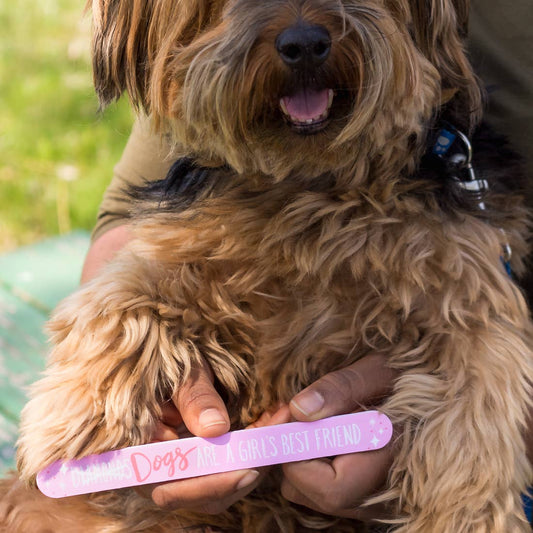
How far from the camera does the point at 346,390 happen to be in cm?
186

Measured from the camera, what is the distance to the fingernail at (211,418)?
5.88 feet

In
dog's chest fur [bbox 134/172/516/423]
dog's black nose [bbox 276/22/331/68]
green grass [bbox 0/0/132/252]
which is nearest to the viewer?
dog's black nose [bbox 276/22/331/68]

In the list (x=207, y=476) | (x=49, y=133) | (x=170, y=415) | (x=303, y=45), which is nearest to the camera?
(x=303, y=45)

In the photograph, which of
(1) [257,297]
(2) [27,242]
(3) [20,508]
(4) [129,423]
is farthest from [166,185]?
(2) [27,242]

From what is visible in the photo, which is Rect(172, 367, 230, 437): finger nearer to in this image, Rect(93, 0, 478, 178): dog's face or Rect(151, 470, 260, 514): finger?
Rect(151, 470, 260, 514): finger

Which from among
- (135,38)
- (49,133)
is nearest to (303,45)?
(135,38)

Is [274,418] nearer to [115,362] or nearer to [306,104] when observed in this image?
[115,362]

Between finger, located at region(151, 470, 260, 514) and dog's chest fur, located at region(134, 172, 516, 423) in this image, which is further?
dog's chest fur, located at region(134, 172, 516, 423)

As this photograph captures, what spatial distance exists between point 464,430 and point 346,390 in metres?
0.25

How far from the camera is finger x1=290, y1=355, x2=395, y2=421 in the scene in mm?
1812

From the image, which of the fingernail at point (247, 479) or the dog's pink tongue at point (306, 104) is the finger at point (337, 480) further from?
the dog's pink tongue at point (306, 104)

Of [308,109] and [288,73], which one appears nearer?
[288,73]

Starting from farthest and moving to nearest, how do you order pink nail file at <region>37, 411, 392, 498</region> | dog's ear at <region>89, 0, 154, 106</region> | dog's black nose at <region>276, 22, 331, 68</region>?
dog's ear at <region>89, 0, 154, 106</region>
pink nail file at <region>37, 411, 392, 498</region>
dog's black nose at <region>276, 22, 331, 68</region>

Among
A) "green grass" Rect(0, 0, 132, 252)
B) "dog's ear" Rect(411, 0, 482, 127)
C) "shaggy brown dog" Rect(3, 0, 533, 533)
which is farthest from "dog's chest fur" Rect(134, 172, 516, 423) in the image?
"green grass" Rect(0, 0, 132, 252)
